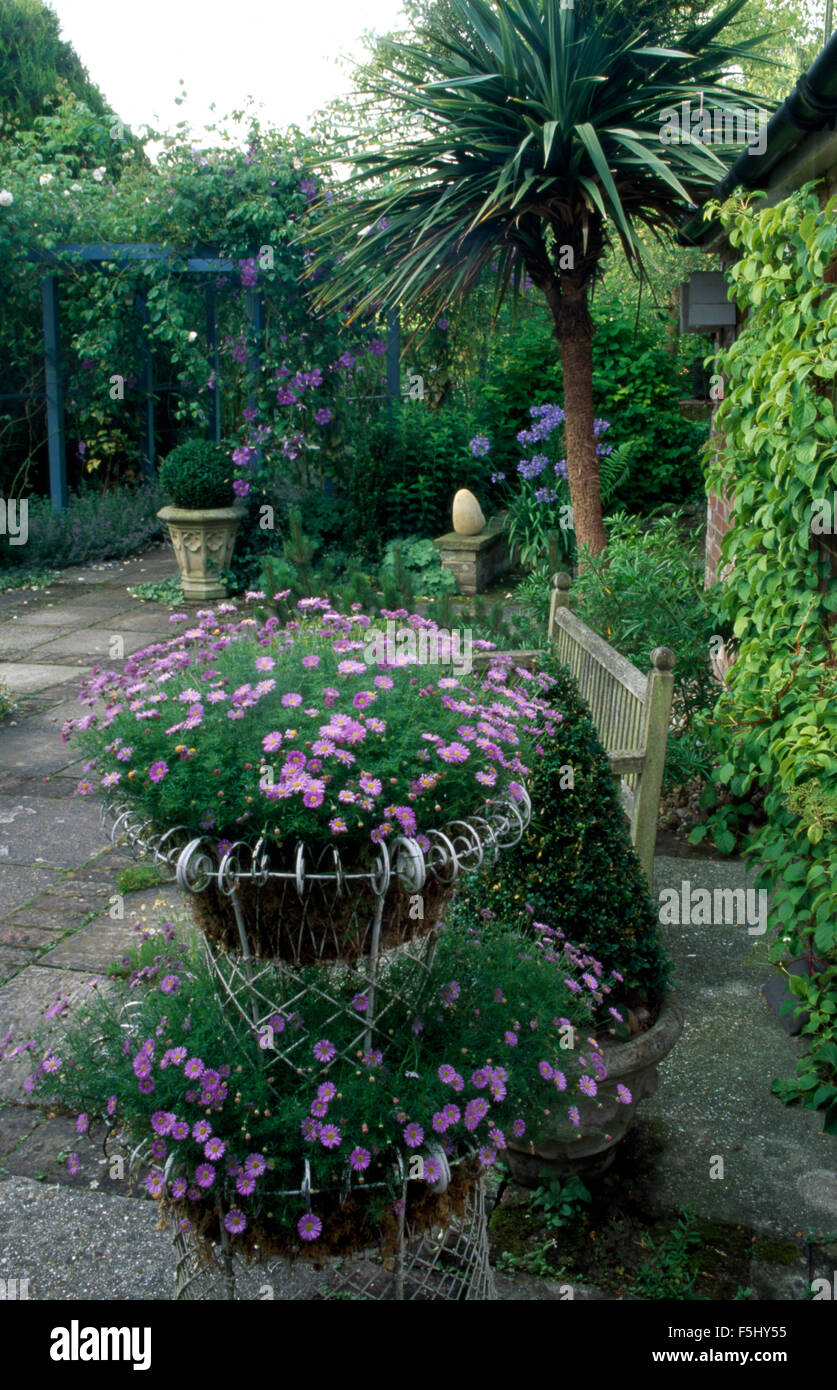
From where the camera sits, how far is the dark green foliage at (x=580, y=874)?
8.52 feet

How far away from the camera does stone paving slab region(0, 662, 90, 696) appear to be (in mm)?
6734

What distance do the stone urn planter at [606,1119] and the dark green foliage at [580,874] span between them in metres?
0.13

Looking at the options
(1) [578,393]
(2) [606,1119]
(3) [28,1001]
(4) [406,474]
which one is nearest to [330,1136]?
(2) [606,1119]

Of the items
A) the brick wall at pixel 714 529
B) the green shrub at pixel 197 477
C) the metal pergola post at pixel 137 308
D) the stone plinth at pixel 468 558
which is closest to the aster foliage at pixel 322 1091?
the brick wall at pixel 714 529

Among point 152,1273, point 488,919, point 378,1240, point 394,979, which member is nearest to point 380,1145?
point 378,1240

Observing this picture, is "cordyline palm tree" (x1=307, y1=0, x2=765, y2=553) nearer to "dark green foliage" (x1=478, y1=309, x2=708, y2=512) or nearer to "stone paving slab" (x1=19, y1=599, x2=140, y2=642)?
"stone paving slab" (x1=19, y1=599, x2=140, y2=642)

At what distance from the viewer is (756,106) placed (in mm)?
6145

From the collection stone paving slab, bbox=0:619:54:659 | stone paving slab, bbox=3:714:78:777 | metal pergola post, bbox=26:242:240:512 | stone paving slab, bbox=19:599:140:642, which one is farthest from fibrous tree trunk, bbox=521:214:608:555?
stone paving slab, bbox=0:619:54:659

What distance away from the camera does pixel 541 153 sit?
5961 millimetres

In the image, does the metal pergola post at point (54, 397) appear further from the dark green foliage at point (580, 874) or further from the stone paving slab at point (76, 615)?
the dark green foliage at point (580, 874)

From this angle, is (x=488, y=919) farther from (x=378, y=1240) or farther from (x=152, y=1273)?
(x=152, y=1273)

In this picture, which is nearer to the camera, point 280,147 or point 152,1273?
point 152,1273

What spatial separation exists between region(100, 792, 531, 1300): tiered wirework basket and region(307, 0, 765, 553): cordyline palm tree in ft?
14.7
